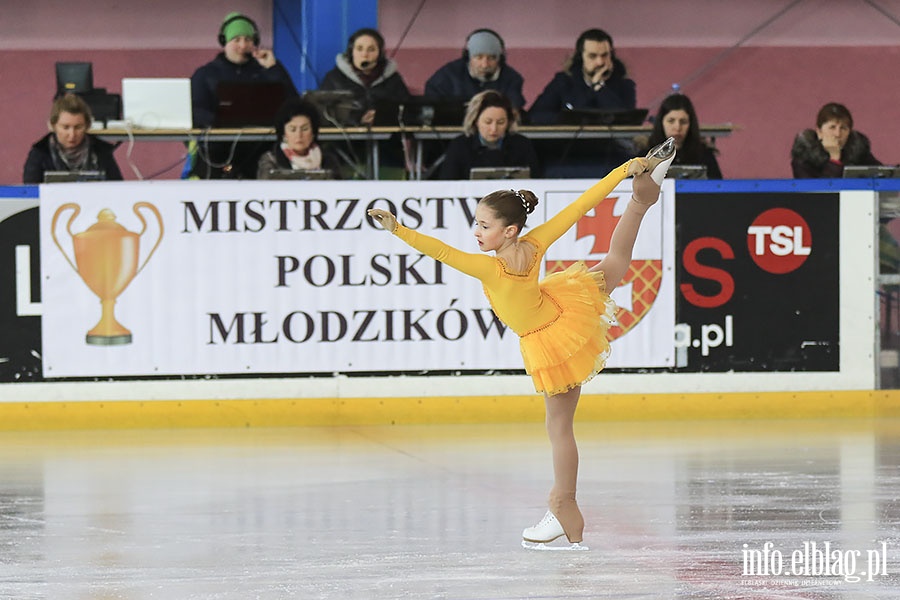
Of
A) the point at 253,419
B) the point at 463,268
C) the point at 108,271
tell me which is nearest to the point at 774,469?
the point at 463,268

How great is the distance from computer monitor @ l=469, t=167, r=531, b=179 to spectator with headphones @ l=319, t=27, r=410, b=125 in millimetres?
1628

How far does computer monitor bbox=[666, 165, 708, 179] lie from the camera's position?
26.9 feet

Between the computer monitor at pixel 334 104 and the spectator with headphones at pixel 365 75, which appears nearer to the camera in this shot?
the computer monitor at pixel 334 104

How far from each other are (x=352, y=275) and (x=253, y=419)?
2.96 feet

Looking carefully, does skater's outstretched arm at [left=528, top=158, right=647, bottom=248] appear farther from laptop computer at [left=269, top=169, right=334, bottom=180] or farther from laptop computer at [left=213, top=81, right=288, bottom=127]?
laptop computer at [left=213, top=81, right=288, bottom=127]

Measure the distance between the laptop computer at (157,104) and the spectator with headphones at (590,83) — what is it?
2.19 m

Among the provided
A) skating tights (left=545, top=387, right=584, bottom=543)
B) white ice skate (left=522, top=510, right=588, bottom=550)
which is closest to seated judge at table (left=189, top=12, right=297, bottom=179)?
skating tights (left=545, top=387, right=584, bottom=543)

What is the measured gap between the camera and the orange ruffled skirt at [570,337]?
14.6ft

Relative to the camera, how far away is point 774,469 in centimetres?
613

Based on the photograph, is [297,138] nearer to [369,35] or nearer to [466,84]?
[369,35]

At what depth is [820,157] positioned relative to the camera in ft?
28.8

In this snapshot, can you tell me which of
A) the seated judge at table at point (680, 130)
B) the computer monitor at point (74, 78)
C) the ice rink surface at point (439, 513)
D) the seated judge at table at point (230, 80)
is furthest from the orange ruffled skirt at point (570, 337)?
the computer monitor at point (74, 78)

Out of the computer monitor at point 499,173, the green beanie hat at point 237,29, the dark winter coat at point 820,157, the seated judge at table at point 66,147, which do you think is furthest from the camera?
the green beanie hat at point 237,29

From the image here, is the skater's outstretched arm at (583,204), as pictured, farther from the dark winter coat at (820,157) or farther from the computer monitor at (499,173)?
the dark winter coat at (820,157)
